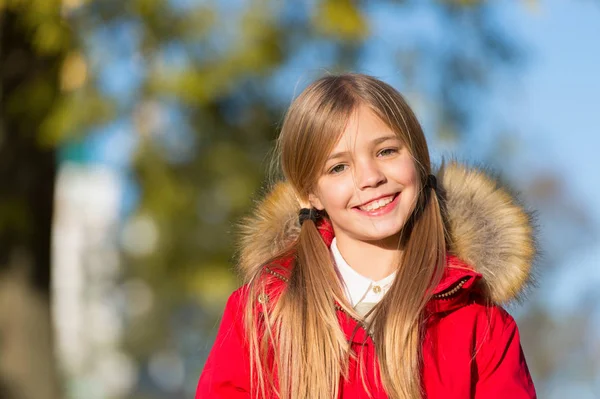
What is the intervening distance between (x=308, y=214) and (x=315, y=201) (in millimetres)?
45

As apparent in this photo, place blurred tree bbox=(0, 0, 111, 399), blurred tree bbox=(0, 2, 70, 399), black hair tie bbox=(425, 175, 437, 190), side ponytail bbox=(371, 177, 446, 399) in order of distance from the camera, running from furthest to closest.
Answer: blurred tree bbox=(0, 2, 70, 399), blurred tree bbox=(0, 0, 111, 399), black hair tie bbox=(425, 175, 437, 190), side ponytail bbox=(371, 177, 446, 399)

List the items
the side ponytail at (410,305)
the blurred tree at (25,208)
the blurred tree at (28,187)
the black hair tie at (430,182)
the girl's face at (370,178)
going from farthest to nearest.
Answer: the blurred tree at (25,208), the blurred tree at (28,187), the black hair tie at (430,182), the girl's face at (370,178), the side ponytail at (410,305)

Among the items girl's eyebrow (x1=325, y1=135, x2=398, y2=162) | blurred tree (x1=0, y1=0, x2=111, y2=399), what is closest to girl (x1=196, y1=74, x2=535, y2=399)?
girl's eyebrow (x1=325, y1=135, x2=398, y2=162)

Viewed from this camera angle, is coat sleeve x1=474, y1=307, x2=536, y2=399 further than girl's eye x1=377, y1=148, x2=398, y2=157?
→ No

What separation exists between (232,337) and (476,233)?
77cm

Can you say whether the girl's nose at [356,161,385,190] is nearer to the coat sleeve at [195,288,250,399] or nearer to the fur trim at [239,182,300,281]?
the fur trim at [239,182,300,281]

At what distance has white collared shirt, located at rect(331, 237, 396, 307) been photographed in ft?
9.87

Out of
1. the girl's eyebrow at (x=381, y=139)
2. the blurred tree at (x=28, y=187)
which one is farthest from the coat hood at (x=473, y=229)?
the blurred tree at (x=28, y=187)

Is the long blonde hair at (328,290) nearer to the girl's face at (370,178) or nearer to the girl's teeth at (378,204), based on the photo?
the girl's face at (370,178)

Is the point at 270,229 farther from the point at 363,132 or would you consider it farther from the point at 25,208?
the point at 25,208

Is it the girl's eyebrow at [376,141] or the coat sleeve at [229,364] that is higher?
the girl's eyebrow at [376,141]

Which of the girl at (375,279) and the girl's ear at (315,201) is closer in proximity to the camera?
the girl at (375,279)

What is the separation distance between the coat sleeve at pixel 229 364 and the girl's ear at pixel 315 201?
0.35 meters

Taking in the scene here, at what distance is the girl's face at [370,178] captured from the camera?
115 inches
